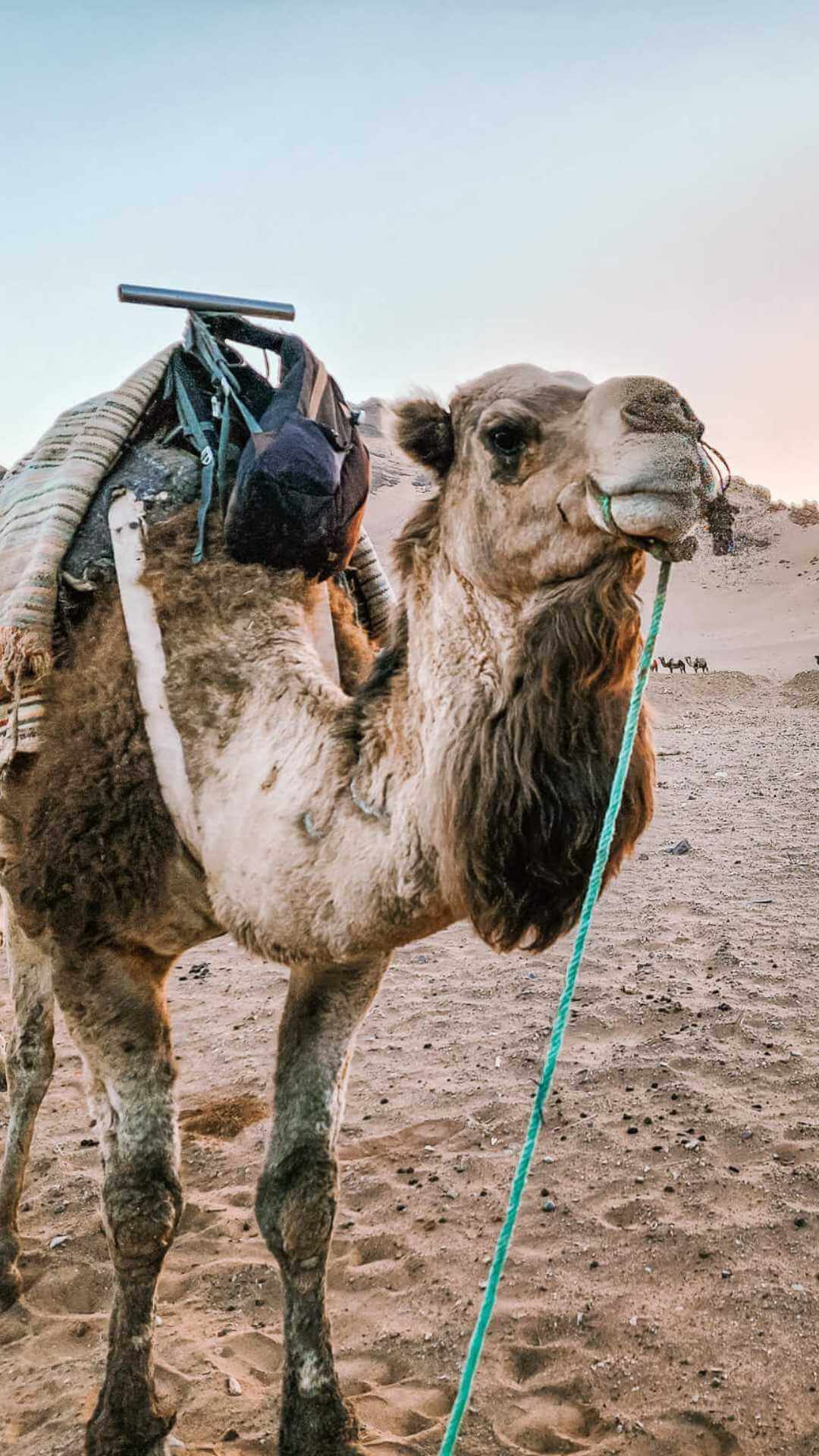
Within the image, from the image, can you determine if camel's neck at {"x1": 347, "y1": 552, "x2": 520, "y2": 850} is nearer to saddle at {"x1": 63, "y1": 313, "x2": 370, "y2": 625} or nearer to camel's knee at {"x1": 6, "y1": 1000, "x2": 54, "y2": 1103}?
saddle at {"x1": 63, "y1": 313, "x2": 370, "y2": 625}

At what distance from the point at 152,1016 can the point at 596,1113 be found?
6.38 ft

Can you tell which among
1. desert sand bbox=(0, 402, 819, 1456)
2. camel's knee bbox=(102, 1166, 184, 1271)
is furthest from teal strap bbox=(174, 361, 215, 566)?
camel's knee bbox=(102, 1166, 184, 1271)

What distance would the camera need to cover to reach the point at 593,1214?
335cm

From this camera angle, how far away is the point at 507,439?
77.9 inches

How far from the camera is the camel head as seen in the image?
1646 mm

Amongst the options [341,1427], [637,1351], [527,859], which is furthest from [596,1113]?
[527,859]

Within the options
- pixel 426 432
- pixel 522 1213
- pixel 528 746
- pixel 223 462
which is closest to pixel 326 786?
pixel 528 746

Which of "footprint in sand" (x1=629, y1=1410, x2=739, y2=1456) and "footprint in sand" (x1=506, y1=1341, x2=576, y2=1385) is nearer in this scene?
"footprint in sand" (x1=629, y1=1410, x2=739, y2=1456)

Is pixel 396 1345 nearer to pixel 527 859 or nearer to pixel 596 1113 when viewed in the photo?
pixel 596 1113

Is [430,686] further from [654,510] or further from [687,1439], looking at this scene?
[687,1439]

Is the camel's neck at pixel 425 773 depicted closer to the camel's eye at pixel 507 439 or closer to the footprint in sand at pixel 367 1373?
the camel's eye at pixel 507 439

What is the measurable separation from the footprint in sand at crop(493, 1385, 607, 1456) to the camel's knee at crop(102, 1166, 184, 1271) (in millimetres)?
923

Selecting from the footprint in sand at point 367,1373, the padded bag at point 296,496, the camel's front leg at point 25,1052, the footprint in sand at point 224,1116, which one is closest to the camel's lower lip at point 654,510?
the padded bag at point 296,496

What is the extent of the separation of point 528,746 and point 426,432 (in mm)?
734
